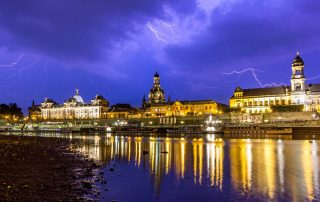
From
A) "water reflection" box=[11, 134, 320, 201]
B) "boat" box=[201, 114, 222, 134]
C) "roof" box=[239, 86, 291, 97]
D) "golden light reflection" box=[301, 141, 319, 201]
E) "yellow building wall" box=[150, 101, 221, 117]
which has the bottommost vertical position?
"golden light reflection" box=[301, 141, 319, 201]

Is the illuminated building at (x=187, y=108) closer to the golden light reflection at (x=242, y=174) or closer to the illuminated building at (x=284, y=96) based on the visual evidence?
the illuminated building at (x=284, y=96)

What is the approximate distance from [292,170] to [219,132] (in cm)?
8917

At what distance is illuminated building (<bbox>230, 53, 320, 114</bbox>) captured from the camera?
147625mm

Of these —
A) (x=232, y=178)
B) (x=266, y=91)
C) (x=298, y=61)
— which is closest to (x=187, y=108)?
(x=266, y=91)

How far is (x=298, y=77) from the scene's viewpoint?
151 m

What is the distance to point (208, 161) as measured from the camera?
3725cm

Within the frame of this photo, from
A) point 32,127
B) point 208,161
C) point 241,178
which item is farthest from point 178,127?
point 241,178

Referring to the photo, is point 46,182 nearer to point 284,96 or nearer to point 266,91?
point 284,96

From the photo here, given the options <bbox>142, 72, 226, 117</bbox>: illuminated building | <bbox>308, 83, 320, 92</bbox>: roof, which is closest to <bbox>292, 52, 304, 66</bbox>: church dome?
<bbox>308, 83, 320, 92</bbox>: roof

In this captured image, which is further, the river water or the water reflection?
the water reflection

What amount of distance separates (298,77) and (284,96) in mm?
10816

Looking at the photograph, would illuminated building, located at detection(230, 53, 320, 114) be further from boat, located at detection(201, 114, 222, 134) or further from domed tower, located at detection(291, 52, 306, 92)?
boat, located at detection(201, 114, 222, 134)

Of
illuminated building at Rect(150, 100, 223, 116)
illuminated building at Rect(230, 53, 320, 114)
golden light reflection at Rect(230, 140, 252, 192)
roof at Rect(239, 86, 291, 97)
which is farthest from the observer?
illuminated building at Rect(150, 100, 223, 116)

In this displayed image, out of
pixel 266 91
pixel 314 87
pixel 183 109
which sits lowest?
pixel 183 109
